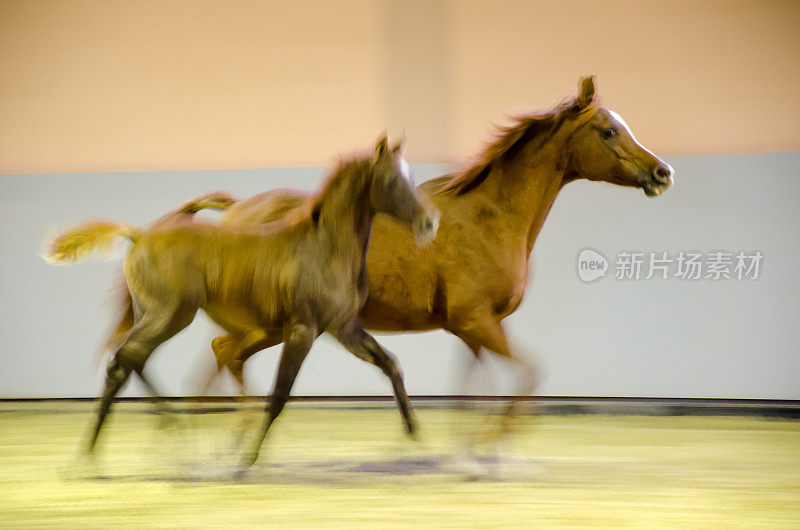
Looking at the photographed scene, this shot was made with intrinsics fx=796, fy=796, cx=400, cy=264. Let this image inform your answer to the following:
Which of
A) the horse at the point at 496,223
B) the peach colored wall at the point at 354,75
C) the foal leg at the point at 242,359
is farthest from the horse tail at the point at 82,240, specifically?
the peach colored wall at the point at 354,75

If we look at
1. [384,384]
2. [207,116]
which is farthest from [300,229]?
[207,116]

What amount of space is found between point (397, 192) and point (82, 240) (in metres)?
1.16

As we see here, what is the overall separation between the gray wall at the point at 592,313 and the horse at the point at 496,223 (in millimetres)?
1457

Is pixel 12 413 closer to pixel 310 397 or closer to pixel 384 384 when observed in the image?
pixel 310 397

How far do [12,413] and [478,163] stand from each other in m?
Result: 3.23

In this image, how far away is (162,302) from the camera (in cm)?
274

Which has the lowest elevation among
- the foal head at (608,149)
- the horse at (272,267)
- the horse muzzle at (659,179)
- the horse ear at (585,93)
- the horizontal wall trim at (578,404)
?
the horizontal wall trim at (578,404)

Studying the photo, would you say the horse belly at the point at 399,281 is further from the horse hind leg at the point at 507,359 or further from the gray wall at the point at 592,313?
the gray wall at the point at 592,313

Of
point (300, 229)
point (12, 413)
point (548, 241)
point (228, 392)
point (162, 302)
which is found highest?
point (300, 229)

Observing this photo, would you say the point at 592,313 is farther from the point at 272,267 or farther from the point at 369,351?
the point at 272,267

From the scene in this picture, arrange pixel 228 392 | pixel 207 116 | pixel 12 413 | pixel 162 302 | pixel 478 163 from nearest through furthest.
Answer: pixel 162 302 → pixel 478 163 → pixel 228 392 → pixel 12 413 → pixel 207 116

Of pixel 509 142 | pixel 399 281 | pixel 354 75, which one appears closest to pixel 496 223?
pixel 509 142

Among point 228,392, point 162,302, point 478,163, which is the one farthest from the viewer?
point 228,392

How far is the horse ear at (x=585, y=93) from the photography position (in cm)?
311
